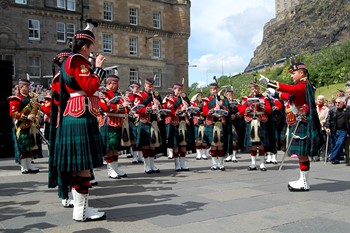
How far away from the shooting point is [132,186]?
768cm

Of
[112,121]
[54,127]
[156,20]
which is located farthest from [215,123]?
[156,20]

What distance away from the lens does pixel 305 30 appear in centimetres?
7669

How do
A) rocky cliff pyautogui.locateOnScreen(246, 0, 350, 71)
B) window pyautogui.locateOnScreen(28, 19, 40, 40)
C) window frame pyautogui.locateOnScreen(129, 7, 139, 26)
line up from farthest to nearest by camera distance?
rocky cliff pyautogui.locateOnScreen(246, 0, 350, 71)
window frame pyautogui.locateOnScreen(129, 7, 139, 26)
window pyautogui.locateOnScreen(28, 19, 40, 40)

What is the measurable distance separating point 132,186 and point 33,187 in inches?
76.1

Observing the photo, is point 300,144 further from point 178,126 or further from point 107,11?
point 107,11

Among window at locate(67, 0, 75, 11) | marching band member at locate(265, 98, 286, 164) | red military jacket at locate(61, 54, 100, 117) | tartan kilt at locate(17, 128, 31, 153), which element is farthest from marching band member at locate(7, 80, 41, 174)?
window at locate(67, 0, 75, 11)

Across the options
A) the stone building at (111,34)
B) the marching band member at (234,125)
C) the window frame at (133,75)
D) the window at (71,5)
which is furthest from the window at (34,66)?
the marching band member at (234,125)

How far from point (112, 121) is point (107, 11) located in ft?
102

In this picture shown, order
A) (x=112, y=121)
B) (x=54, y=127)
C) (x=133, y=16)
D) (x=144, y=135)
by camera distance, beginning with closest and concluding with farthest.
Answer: (x=54, y=127)
(x=112, y=121)
(x=144, y=135)
(x=133, y=16)

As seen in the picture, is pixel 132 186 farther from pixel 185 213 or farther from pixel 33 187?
pixel 185 213

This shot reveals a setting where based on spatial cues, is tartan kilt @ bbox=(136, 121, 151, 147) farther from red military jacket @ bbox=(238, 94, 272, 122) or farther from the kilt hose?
red military jacket @ bbox=(238, 94, 272, 122)

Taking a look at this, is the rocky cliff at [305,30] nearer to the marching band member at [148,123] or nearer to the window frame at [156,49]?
the window frame at [156,49]

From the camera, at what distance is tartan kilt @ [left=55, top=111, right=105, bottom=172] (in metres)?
4.95

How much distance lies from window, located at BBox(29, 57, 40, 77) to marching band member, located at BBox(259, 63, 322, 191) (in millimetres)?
28357
